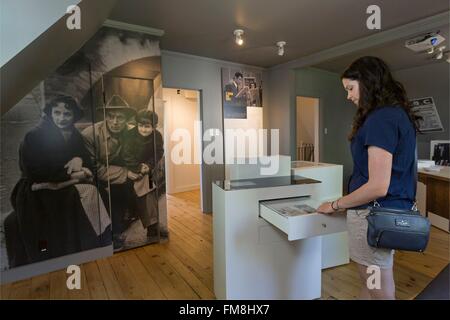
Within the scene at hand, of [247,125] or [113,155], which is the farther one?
[247,125]

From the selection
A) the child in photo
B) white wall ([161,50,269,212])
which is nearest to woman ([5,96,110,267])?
the child in photo

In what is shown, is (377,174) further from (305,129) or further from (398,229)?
(305,129)

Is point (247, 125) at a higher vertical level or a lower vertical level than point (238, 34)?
lower

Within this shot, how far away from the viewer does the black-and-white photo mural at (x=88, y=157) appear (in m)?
2.20

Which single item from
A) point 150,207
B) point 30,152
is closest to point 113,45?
point 30,152

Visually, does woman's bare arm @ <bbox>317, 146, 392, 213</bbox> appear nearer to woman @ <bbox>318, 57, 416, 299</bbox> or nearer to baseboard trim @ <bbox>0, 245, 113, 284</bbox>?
woman @ <bbox>318, 57, 416, 299</bbox>

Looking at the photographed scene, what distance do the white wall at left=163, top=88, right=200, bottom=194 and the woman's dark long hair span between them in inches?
165

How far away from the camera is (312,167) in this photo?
2150 mm

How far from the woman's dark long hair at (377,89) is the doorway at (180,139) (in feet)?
14.0

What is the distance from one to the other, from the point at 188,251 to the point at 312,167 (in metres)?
1.58

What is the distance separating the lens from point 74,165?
242 cm

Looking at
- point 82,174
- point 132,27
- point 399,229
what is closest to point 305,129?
point 132,27

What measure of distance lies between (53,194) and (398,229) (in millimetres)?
2631

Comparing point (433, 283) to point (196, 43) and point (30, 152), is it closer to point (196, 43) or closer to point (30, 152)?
point (30, 152)
